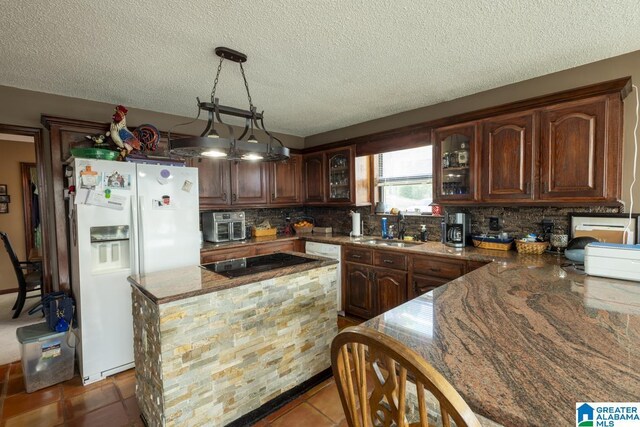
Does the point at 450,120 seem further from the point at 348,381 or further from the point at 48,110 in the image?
the point at 48,110

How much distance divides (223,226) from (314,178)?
1.44 meters

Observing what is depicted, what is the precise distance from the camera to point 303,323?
2219mm

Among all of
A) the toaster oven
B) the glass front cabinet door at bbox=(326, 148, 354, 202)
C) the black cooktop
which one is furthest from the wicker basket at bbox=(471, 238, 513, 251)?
the toaster oven

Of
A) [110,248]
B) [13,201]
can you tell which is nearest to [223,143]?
[110,248]

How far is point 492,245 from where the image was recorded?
2.80 m

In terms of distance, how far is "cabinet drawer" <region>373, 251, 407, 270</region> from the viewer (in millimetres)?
3002

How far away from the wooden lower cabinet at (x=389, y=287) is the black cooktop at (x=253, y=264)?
1056 millimetres

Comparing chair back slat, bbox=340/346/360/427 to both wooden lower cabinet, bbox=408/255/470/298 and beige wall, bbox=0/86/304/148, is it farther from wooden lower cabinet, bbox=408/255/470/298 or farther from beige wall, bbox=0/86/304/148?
beige wall, bbox=0/86/304/148

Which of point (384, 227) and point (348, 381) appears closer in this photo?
point (348, 381)

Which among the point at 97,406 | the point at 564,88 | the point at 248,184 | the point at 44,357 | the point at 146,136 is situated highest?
the point at 564,88

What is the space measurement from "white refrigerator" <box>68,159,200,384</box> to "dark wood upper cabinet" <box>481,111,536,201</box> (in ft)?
9.14

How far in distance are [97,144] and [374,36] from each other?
2.54 metres

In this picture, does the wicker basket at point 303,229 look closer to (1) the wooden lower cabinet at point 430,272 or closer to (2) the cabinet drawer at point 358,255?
(2) the cabinet drawer at point 358,255

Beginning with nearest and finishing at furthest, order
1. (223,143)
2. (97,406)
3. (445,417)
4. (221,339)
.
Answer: (445,417), (223,143), (221,339), (97,406)
